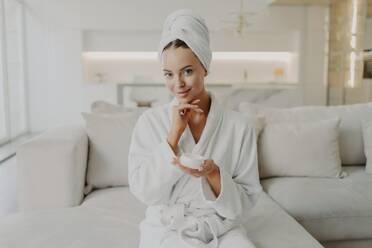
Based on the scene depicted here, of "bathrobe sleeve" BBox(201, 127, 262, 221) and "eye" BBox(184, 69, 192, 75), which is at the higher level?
"eye" BBox(184, 69, 192, 75)

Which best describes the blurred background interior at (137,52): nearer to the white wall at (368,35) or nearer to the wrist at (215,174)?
the white wall at (368,35)

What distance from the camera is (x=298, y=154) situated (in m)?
2.19

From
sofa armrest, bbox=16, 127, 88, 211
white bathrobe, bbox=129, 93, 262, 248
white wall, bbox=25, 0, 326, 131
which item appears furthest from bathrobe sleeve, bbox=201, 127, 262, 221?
white wall, bbox=25, 0, 326, 131

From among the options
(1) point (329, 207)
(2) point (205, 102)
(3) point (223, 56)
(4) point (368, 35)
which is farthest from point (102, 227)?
(3) point (223, 56)

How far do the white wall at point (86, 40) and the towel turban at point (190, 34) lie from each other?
16.9ft

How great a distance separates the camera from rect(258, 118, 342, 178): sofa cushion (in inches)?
86.4

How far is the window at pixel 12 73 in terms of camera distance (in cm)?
545

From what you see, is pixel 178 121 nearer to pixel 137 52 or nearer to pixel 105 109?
pixel 105 109

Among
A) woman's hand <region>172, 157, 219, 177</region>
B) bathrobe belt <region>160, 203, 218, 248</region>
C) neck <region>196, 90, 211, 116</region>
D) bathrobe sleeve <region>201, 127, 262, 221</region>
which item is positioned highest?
neck <region>196, 90, 211, 116</region>

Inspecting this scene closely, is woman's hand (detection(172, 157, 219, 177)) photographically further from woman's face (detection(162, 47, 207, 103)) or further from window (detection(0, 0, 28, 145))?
window (detection(0, 0, 28, 145))

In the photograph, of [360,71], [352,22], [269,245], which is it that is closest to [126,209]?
[269,245]

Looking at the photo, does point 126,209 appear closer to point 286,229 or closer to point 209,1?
point 286,229

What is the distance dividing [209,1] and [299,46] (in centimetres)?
167

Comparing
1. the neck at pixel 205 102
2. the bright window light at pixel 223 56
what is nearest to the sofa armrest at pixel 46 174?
the neck at pixel 205 102
